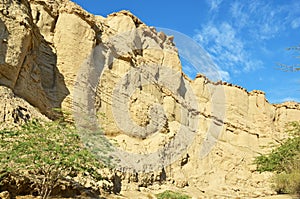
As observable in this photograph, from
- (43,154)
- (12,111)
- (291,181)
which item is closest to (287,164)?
(291,181)

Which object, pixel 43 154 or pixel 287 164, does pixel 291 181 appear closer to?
pixel 287 164

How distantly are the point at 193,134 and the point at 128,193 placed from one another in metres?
14.6

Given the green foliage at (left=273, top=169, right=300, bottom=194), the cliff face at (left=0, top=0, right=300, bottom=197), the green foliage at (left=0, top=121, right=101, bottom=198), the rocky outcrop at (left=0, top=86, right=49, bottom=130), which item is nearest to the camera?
the green foliage at (left=0, top=121, right=101, bottom=198)

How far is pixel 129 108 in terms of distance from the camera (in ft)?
83.3

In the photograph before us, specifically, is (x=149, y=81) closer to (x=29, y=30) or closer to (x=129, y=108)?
(x=129, y=108)

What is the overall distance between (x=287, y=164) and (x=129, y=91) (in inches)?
526

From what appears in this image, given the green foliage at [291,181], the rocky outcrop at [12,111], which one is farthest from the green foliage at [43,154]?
the green foliage at [291,181]

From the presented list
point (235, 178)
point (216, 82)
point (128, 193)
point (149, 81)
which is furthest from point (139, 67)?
point (216, 82)

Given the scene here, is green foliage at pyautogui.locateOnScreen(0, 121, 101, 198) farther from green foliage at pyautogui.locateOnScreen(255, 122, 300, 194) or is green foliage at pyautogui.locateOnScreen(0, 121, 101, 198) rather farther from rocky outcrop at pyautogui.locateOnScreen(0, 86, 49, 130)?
green foliage at pyautogui.locateOnScreen(255, 122, 300, 194)

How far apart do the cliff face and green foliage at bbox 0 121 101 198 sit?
2697 millimetres

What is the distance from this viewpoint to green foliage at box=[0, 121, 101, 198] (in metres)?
10.8

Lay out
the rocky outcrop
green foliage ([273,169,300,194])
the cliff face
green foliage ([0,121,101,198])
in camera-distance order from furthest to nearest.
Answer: the cliff face
green foliage ([273,169,300,194])
the rocky outcrop
green foliage ([0,121,101,198])

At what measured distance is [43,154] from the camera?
36.2 feet

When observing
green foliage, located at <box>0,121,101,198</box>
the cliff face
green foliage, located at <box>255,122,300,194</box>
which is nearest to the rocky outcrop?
the cliff face
